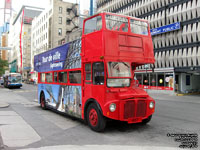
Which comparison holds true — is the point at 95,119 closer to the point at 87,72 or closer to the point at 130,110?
the point at 130,110

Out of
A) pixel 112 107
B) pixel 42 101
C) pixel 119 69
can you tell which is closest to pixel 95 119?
pixel 112 107

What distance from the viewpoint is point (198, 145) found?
5828 millimetres

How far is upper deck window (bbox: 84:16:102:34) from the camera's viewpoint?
731 centimetres

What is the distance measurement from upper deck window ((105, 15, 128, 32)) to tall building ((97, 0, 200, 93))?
786 inches

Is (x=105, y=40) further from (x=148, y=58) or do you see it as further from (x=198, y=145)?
(x=198, y=145)

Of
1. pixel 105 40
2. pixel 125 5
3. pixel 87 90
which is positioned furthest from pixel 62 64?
pixel 125 5

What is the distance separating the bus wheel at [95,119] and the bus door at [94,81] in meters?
0.39

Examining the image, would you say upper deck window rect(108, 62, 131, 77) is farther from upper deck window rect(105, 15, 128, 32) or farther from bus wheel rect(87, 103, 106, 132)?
bus wheel rect(87, 103, 106, 132)

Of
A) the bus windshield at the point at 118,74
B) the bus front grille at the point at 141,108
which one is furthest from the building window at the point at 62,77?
the bus front grille at the point at 141,108

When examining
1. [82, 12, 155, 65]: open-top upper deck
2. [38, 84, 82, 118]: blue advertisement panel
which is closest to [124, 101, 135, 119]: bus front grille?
[82, 12, 155, 65]: open-top upper deck

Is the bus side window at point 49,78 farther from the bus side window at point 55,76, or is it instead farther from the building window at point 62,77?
the building window at point 62,77

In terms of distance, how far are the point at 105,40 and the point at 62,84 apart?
152 inches

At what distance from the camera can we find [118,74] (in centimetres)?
723

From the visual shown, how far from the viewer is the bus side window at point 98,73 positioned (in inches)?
279
